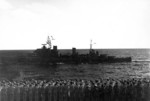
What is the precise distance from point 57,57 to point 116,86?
77301 millimetres

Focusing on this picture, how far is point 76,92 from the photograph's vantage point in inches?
544

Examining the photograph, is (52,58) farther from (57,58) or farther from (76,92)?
(76,92)

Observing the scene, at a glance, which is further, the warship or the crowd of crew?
the warship

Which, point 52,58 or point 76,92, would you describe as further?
point 52,58

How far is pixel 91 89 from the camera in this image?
14109 mm

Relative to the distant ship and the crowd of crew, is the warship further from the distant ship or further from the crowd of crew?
the crowd of crew

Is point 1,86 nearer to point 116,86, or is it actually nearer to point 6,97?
point 6,97

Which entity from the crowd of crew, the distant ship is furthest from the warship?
the crowd of crew

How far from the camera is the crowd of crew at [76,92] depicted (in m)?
13.6

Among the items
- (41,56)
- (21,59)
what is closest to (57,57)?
(41,56)

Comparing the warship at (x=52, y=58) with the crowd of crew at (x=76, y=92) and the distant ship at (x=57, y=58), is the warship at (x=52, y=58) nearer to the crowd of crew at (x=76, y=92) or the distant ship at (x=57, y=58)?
the distant ship at (x=57, y=58)

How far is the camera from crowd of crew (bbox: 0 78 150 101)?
1358 cm

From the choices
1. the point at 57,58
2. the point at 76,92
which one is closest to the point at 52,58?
the point at 57,58

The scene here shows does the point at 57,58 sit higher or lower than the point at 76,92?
lower
